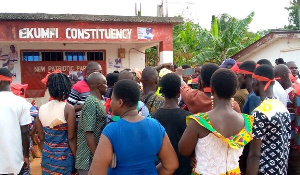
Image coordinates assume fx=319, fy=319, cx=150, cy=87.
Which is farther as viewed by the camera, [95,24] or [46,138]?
[95,24]

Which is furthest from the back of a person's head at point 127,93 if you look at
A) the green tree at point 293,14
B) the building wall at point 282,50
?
the green tree at point 293,14

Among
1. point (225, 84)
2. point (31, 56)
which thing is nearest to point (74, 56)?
point (31, 56)

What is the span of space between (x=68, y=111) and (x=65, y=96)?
26 cm

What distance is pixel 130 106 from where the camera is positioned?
7.47 feet

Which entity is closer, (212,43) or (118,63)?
(118,63)

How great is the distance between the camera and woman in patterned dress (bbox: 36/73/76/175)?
3.47 meters

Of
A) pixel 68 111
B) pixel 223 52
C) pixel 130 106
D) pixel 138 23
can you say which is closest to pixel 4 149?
pixel 68 111

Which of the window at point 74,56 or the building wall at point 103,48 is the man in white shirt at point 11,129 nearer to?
the building wall at point 103,48

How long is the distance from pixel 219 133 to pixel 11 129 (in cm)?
232

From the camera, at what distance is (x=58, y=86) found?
3.63 metres

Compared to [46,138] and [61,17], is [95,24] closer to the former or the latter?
[61,17]

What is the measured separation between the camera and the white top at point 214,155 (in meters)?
2.33

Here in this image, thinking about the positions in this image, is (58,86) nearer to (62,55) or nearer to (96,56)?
(62,55)

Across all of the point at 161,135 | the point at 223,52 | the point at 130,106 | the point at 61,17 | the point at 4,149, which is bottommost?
the point at 4,149
